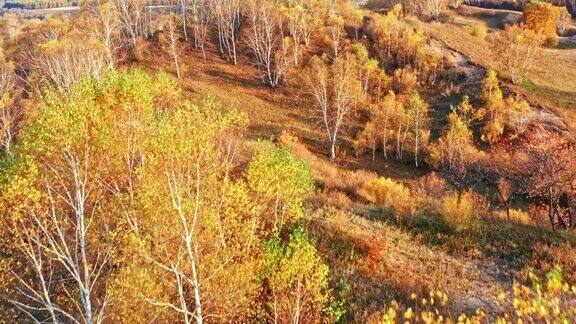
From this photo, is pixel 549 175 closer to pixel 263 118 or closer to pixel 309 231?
pixel 309 231

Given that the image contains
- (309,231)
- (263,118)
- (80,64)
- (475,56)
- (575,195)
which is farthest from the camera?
(475,56)

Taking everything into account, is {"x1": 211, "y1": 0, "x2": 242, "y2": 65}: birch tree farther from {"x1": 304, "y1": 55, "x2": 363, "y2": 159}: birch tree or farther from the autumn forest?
{"x1": 304, "y1": 55, "x2": 363, "y2": 159}: birch tree

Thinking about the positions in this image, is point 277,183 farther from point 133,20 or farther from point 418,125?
point 133,20

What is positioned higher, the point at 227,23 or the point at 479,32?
the point at 227,23

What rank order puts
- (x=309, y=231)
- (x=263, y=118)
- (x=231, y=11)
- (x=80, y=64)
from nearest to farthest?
(x=309, y=231) < (x=80, y=64) < (x=263, y=118) < (x=231, y=11)

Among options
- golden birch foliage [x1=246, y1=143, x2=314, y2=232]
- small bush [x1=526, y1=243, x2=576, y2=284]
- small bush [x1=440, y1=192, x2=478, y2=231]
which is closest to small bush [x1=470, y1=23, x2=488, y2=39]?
small bush [x1=440, y1=192, x2=478, y2=231]

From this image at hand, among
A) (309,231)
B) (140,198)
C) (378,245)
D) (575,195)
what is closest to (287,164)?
(309,231)

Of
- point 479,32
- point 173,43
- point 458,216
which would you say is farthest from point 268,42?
point 458,216

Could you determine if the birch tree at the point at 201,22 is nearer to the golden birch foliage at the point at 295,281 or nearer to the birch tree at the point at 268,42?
the birch tree at the point at 268,42
